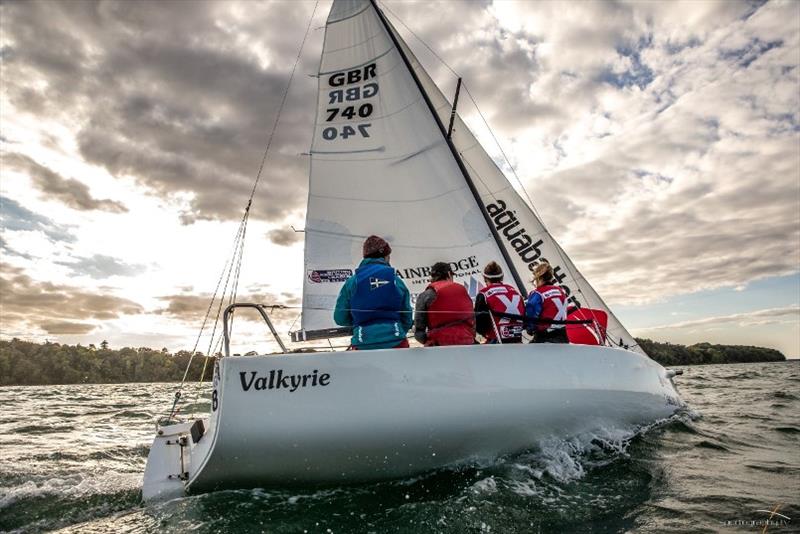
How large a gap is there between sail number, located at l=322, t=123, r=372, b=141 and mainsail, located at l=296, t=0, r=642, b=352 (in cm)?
2

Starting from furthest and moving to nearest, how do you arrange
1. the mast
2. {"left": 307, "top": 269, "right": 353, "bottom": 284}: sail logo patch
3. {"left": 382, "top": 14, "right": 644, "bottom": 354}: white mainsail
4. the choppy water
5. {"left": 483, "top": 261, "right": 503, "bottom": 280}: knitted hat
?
1. {"left": 382, "top": 14, "right": 644, "bottom": 354}: white mainsail
2. {"left": 307, "top": 269, "right": 353, "bottom": 284}: sail logo patch
3. the mast
4. {"left": 483, "top": 261, "right": 503, "bottom": 280}: knitted hat
5. the choppy water

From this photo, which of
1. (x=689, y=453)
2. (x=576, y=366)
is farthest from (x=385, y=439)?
(x=689, y=453)

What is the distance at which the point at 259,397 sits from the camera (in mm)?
3324

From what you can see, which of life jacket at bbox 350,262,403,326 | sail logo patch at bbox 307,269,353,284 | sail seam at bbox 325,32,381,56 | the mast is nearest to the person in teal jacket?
life jacket at bbox 350,262,403,326

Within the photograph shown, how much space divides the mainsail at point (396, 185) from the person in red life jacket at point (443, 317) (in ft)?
7.18

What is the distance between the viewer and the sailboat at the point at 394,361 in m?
3.37

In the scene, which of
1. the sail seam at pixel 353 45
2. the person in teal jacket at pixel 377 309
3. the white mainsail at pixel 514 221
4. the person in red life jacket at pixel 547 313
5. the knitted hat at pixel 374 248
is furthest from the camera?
the sail seam at pixel 353 45

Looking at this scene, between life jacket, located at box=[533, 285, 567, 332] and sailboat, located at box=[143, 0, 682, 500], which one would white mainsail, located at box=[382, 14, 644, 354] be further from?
life jacket, located at box=[533, 285, 567, 332]

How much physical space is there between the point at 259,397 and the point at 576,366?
2.76 m

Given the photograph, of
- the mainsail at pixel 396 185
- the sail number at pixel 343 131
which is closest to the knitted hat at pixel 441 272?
the mainsail at pixel 396 185

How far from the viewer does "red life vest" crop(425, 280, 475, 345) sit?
439cm

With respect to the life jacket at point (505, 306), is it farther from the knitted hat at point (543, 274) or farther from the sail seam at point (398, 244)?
the sail seam at point (398, 244)

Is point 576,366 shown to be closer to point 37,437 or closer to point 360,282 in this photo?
point 360,282

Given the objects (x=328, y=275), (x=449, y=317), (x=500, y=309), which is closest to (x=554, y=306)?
(x=500, y=309)
